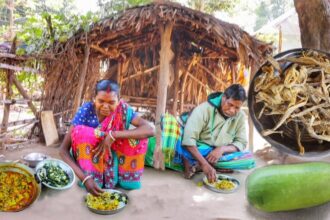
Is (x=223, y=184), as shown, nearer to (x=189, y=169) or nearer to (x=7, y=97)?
(x=189, y=169)

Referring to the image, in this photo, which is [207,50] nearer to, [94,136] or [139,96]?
[139,96]

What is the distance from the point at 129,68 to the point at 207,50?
1.53 m

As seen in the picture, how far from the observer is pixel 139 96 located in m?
6.11

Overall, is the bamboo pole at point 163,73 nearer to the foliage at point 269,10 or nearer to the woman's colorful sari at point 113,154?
the woman's colorful sari at point 113,154

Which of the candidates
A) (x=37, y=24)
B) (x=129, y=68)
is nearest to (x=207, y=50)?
(x=129, y=68)

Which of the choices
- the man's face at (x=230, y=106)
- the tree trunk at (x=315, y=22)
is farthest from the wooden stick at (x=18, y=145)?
the tree trunk at (x=315, y=22)

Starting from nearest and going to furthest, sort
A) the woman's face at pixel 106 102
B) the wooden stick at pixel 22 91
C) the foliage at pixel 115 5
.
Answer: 1. the woman's face at pixel 106 102
2. the wooden stick at pixel 22 91
3. the foliage at pixel 115 5

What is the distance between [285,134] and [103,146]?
1.35 metres

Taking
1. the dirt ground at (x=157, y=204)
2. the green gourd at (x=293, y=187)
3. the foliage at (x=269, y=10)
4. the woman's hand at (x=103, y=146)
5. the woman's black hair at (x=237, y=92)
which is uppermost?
the foliage at (x=269, y=10)

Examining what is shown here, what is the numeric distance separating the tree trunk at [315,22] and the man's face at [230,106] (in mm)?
751

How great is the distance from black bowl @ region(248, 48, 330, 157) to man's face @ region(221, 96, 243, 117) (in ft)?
3.27

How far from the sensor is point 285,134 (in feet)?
5.54

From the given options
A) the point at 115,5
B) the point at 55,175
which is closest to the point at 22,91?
the point at 115,5

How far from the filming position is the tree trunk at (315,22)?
2.36 m
